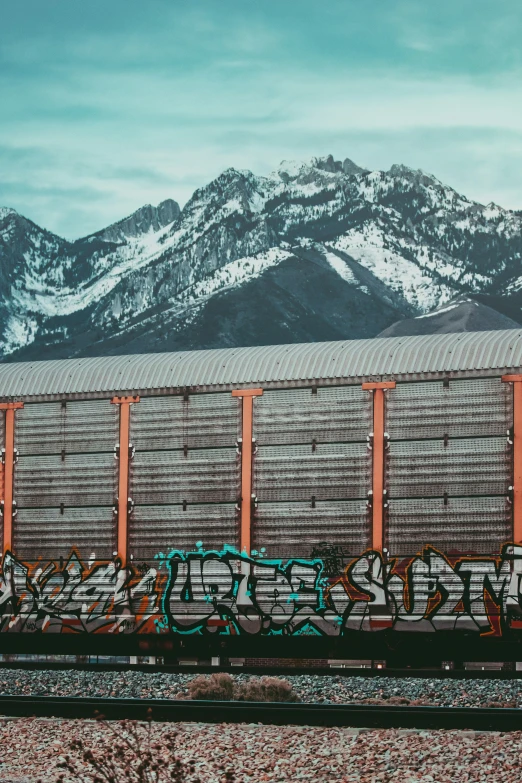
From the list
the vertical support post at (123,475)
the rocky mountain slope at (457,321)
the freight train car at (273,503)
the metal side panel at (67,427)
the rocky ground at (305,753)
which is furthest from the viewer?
the rocky mountain slope at (457,321)

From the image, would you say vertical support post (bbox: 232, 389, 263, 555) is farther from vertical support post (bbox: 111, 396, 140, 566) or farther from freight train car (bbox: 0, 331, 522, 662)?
vertical support post (bbox: 111, 396, 140, 566)

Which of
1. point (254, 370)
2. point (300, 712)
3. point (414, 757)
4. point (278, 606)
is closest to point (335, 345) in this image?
point (254, 370)

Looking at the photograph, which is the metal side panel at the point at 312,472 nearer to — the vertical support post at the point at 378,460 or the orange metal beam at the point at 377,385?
the vertical support post at the point at 378,460

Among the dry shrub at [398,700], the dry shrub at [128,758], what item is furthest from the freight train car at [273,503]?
the dry shrub at [128,758]

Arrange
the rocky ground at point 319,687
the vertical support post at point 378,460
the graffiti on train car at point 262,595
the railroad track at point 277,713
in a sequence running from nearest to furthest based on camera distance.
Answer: the railroad track at point 277,713 → the rocky ground at point 319,687 → the graffiti on train car at point 262,595 → the vertical support post at point 378,460

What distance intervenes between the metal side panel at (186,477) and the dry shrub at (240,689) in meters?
2.46

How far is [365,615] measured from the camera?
12938 mm

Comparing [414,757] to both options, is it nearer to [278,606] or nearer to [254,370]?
[278,606]

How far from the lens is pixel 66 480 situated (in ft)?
48.5

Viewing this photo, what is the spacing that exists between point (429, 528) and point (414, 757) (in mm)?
4572

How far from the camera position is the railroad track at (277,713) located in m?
9.71

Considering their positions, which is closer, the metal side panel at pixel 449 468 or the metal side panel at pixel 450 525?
the metal side panel at pixel 450 525

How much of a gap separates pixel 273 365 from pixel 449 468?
2.82 metres

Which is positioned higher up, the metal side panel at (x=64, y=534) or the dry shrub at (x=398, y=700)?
the metal side panel at (x=64, y=534)
